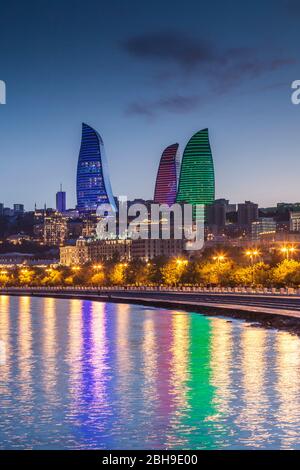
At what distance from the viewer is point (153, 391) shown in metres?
31.3

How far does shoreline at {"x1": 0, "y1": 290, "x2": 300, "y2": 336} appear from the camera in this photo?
2263 inches

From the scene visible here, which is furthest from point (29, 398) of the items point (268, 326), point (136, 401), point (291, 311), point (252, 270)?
point (252, 270)

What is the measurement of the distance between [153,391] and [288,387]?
15.5ft

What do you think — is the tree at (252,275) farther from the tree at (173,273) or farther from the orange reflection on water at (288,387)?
the orange reflection on water at (288,387)

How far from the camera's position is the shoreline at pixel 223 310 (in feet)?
189

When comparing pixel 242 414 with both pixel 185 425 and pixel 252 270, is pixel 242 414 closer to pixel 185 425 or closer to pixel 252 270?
pixel 185 425

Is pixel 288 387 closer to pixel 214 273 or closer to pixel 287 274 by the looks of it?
pixel 287 274

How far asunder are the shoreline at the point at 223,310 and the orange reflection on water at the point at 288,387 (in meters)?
7.25

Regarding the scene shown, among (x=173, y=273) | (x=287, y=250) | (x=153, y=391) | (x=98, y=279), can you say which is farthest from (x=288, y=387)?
(x=98, y=279)

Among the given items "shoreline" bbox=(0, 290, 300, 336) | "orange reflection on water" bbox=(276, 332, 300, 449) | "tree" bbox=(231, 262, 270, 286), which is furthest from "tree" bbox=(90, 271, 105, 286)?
"orange reflection on water" bbox=(276, 332, 300, 449)

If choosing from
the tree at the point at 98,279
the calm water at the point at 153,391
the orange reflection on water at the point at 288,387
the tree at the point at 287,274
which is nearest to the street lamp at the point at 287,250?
the tree at the point at 287,274
